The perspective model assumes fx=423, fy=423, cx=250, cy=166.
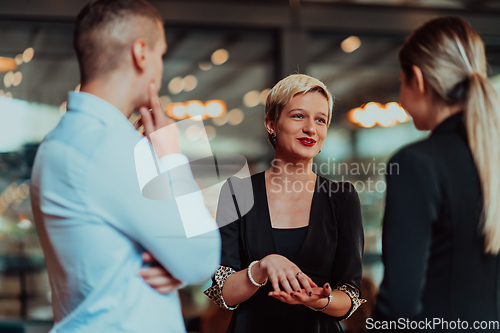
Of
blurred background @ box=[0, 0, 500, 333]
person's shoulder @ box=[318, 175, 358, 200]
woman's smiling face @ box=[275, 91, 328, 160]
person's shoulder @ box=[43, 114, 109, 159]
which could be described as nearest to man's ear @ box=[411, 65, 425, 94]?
woman's smiling face @ box=[275, 91, 328, 160]

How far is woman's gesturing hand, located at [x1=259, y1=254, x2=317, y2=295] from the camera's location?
1.06m

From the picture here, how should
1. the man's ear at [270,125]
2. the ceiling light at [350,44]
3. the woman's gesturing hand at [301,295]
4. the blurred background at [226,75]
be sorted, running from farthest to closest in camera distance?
1. the ceiling light at [350,44]
2. the blurred background at [226,75]
3. the man's ear at [270,125]
4. the woman's gesturing hand at [301,295]

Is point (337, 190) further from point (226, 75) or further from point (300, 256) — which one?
point (226, 75)


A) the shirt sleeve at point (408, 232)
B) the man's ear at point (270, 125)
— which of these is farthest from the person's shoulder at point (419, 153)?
the man's ear at point (270, 125)

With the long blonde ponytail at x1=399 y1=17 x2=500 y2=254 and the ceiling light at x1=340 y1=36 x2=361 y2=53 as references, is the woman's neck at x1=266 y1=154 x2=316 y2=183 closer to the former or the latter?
the long blonde ponytail at x1=399 y1=17 x2=500 y2=254

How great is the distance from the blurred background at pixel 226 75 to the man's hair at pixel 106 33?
1.68 metres

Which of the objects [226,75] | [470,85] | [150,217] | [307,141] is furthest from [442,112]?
[226,75]

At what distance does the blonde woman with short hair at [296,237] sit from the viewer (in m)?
1.21

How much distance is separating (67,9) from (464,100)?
2600 mm

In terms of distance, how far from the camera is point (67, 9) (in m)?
2.73

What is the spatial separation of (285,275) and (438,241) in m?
0.38

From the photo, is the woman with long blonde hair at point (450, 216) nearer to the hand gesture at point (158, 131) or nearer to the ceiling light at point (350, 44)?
the hand gesture at point (158, 131)

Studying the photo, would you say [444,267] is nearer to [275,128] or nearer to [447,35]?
[447,35]

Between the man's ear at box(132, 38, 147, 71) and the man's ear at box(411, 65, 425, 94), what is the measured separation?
0.60 meters
